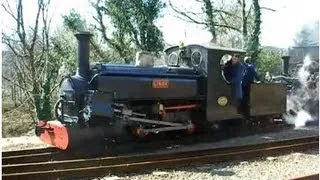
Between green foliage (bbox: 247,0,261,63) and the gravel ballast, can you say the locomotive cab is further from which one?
green foliage (bbox: 247,0,261,63)

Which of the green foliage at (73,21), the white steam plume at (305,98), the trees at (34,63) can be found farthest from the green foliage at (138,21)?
the white steam plume at (305,98)

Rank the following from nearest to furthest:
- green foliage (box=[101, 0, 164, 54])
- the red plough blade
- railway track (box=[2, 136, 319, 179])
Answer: railway track (box=[2, 136, 319, 179]) < the red plough blade < green foliage (box=[101, 0, 164, 54])

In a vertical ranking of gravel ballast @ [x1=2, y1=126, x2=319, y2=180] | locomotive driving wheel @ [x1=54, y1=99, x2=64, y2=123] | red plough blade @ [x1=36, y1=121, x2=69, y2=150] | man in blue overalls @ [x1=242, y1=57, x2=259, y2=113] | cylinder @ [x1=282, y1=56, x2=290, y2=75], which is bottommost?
gravel ballast @ [x1=2, y1=126, x2=319, y2=180]

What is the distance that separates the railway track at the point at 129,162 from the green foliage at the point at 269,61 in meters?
3.43

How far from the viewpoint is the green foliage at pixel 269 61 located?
7742 mm

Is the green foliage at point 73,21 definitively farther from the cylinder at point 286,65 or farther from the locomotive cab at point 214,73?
the cylinder at point 286,65

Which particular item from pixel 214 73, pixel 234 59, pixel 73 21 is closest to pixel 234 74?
pixel 234 59

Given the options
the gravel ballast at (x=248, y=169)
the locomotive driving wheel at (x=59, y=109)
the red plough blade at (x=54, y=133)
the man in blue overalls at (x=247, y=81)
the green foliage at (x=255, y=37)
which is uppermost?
the green foliage at (x=255, y=37)

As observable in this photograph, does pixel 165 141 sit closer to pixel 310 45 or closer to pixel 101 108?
pixel 101 108

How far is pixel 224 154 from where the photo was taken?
3.74 metres

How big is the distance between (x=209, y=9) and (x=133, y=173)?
4.38m

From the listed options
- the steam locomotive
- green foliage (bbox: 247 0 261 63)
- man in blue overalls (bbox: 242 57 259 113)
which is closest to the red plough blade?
the steam locomotive

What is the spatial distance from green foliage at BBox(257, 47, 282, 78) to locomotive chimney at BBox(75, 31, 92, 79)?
434 centimetres

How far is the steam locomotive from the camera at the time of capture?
391 cm
